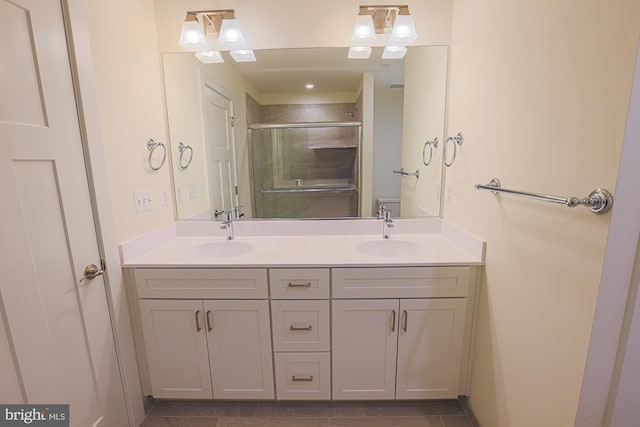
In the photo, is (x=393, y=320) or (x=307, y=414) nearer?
(x=393, y=320)

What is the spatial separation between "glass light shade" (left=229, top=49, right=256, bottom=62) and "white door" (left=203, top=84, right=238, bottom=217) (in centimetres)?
25

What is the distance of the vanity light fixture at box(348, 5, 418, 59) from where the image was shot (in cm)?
153

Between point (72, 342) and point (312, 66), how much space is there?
1.85 meters

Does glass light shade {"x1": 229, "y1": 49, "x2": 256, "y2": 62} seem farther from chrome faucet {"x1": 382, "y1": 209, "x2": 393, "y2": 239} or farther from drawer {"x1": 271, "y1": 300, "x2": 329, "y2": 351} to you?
drawer {"x1": 271, "y1": 300, "x2": 329, "y2": 351}

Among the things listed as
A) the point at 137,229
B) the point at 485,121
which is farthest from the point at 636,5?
the point at 137,229

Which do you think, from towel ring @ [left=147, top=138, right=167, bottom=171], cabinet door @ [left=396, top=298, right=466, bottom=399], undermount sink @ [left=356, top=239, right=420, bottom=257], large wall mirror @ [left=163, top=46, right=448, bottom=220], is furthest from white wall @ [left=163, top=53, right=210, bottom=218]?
cabinet door @ [left=396, top=298, right=466, bottom=399]

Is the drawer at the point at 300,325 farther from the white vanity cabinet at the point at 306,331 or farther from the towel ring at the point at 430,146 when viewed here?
the towel ring at the point at 430,146

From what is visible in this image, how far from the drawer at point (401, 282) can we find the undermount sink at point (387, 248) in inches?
14.1

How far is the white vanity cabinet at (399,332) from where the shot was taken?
1.33 m

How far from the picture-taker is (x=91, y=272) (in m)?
1.14

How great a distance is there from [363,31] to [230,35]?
783 millimetres

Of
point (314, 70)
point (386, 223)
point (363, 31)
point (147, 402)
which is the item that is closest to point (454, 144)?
point (386, 223)

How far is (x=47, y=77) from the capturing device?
0.97 meters

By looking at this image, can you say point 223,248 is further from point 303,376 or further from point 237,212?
point 303,376
